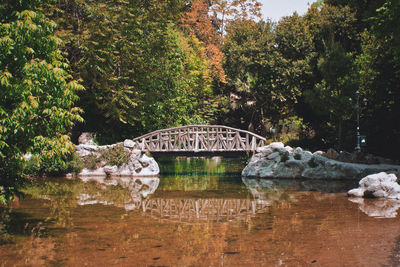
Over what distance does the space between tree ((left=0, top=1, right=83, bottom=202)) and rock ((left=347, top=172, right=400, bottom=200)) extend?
29.4 ft

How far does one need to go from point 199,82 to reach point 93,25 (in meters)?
13.3

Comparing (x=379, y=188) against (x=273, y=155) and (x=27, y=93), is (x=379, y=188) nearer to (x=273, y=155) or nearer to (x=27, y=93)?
(x=273, y=155)

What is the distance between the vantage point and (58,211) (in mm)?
10328

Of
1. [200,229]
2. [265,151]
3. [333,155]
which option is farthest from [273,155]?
[200,229]

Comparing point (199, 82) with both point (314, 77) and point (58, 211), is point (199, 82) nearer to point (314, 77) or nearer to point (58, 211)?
point (314, 77)

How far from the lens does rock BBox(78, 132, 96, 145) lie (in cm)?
2255

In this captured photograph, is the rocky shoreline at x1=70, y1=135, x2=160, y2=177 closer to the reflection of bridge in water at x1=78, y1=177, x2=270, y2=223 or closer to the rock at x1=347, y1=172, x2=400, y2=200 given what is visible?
the reflection of bridge in water at x1=78, y1=177, x2=270, y2=223

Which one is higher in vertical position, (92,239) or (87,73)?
(87,73)

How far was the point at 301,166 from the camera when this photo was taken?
60.6 feet

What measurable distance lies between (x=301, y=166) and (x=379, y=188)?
20.2 ft

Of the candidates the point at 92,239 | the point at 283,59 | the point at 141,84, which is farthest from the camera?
the point at 283,59

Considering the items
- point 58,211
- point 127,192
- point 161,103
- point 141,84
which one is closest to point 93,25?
point 141,84

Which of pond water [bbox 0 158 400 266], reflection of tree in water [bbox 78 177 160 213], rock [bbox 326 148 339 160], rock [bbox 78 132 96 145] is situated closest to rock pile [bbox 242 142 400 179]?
rock [bbox 326 148 339 160]

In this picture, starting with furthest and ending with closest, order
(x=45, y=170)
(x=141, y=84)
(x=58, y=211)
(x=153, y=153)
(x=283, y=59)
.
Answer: (x=283, y=59), (x=141, y=84), (x=153, y=153), (x=45, y=170), (x=58, y=211)
